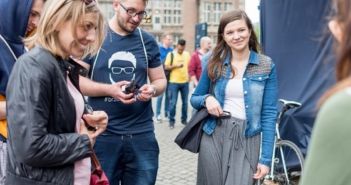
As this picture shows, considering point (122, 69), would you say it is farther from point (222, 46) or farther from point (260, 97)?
point (260, 97)

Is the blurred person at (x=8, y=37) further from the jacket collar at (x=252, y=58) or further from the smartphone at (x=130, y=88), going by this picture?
the jacket collar at (x=252, y=58)

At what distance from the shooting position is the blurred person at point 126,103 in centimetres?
298

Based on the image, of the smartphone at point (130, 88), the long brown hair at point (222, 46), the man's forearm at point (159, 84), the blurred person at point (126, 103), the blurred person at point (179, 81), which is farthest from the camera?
the blurred person at point (179, 81)

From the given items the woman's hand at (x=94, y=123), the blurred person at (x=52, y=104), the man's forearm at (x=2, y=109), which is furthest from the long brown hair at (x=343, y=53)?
the man's forearm at (x=2, y=109)

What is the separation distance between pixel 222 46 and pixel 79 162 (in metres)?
1.56

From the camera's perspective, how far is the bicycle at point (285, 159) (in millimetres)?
5004

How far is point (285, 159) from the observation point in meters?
5.34

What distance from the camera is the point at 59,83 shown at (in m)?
1.84

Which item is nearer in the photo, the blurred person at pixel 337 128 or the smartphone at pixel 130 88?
the blurred person at pixel 337 128

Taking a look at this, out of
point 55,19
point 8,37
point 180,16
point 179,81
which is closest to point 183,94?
point 179,81

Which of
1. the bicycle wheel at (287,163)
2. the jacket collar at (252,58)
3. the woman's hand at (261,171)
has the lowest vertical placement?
the bicycle wheel at (287,163)

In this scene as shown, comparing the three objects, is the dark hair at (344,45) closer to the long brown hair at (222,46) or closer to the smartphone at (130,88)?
the smartphone at (130,88)

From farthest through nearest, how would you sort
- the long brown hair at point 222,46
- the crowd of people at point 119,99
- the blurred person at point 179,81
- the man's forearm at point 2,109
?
1. the blurred person at point 179,81
2. the long brown hair at point 222,46
3. the man's forearm at point 2,109
4. the crowd of people at point 119,99

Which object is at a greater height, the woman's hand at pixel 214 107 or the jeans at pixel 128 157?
the woman's hand at pixel 214 107
